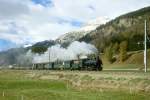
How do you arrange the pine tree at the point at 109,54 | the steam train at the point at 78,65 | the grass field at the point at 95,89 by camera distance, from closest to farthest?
the grass field at the point at 95,89, the steam train at the point at 78,65, the pine tree at the point at 109,54

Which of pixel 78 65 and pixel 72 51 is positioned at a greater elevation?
pixel 72 51

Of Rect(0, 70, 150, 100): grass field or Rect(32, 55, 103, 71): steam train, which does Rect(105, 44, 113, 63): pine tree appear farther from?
Rect(0, 70, 150, 100): grass field

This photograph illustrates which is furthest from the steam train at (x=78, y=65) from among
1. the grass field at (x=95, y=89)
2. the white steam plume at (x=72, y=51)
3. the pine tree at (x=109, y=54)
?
the pine tree at (x=109, y=54)

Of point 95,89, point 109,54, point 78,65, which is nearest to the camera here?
point 95,89

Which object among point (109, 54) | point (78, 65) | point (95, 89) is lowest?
point (95, 89)

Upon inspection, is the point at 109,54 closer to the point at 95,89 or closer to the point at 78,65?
the point at 78,65

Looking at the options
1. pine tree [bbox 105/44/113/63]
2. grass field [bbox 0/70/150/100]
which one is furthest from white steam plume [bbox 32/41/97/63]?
grass field [bbox 0/70/150/100]

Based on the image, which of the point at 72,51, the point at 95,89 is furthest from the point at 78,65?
the point at 95,89

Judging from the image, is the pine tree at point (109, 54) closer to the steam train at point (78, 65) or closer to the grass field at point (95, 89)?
the steam train at point (78, 65)

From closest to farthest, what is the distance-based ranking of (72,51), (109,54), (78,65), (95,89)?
(95,89), (78,65), (72,51), (109,54)

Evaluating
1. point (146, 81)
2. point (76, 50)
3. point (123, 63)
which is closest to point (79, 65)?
point (76, 50)

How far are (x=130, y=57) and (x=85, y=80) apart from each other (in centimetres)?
9428

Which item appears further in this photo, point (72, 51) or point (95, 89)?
point (72, 51)

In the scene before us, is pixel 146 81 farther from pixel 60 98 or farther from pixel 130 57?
pixel 130 57
